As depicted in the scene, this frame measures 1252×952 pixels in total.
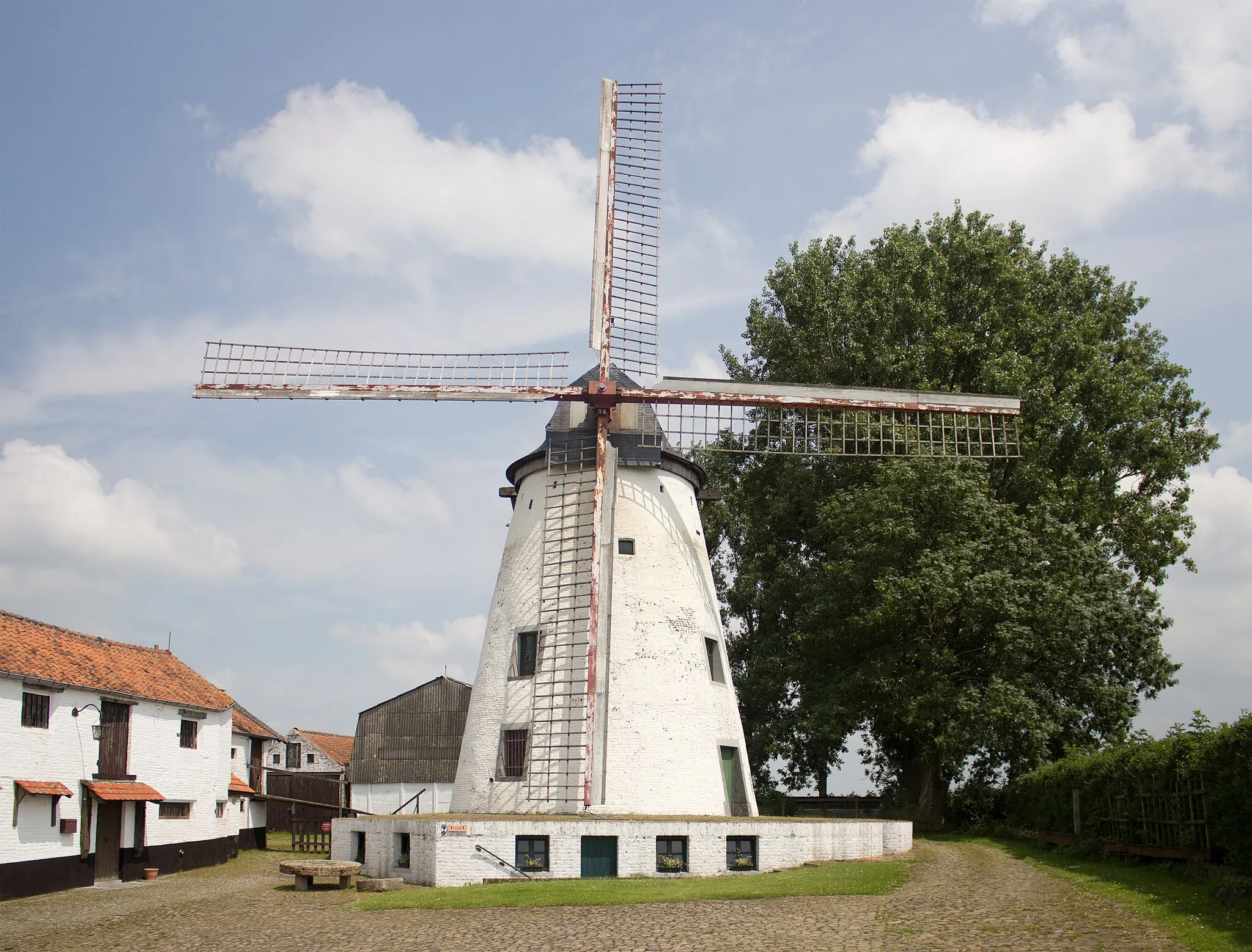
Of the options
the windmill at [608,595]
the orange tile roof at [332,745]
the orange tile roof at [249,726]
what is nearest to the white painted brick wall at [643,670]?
the windmill at [608,595]

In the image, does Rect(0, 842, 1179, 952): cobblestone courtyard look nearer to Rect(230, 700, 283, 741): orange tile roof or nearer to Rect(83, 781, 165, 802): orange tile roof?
Rect(83, 781, 165, 802): orange tile roof

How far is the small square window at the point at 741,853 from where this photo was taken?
74.0 ft

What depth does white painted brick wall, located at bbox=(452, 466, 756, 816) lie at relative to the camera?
78.5 feet

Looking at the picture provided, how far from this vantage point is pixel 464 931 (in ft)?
51.5

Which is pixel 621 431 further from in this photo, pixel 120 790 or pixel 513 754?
pixel 120 790

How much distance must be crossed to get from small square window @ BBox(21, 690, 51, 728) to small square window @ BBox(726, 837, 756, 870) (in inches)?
581

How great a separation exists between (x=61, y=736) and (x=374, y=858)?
7701 millimetres

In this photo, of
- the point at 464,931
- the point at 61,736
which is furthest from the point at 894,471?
the point at 61,736

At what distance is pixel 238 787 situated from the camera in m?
34.1

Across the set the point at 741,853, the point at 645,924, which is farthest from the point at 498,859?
the point at 645,924

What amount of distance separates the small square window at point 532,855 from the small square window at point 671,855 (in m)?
2.22

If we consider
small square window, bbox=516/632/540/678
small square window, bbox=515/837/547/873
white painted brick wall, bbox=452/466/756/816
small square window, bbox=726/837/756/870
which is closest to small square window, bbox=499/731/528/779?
white painted brick wall, bbox=452/466/756/816

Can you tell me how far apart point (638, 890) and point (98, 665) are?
1573cm

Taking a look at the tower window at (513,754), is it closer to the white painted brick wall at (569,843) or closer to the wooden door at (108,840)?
the white painted brick wall at (569,843)
